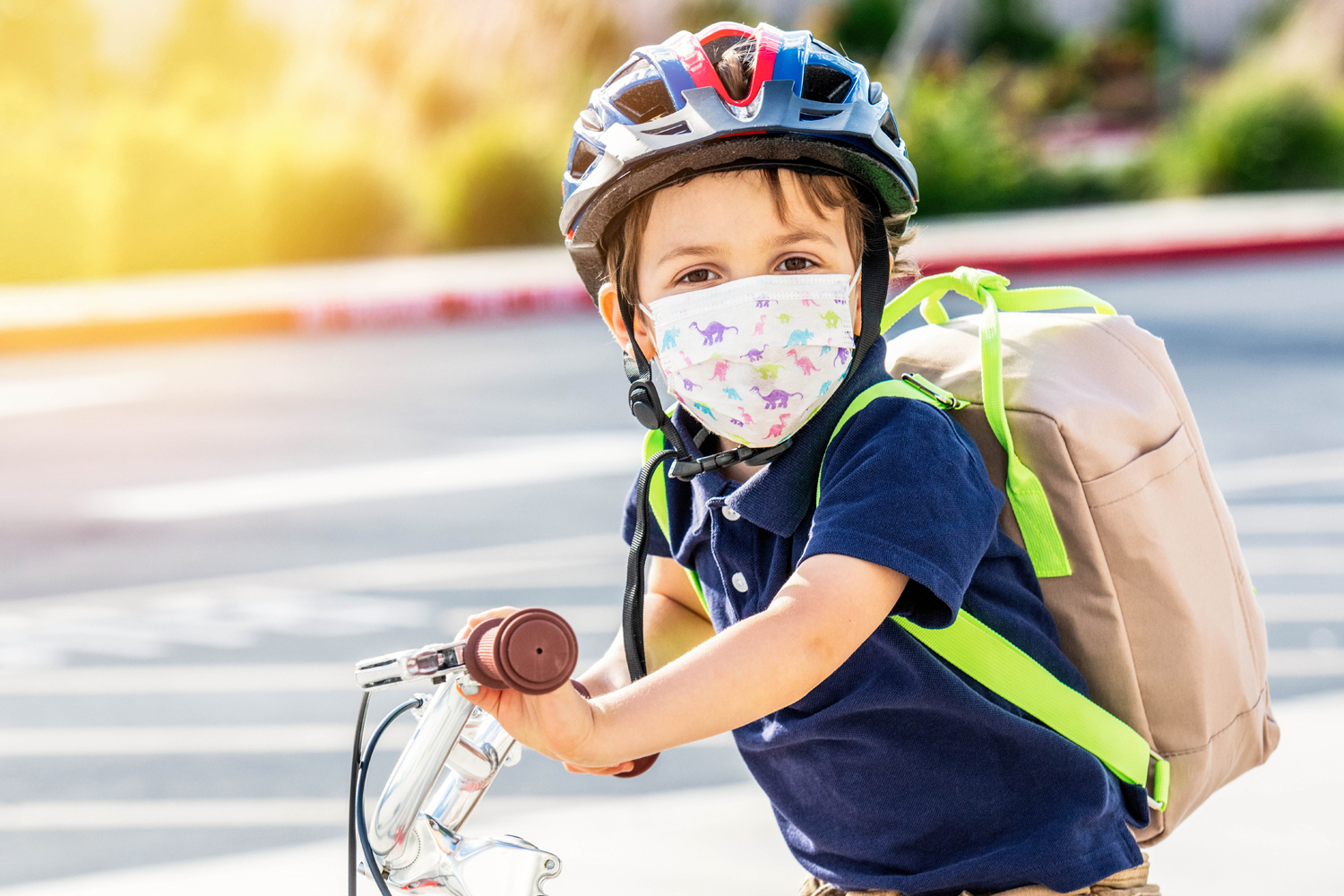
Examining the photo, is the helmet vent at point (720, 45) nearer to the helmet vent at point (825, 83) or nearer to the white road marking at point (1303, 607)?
the helmet vent at point (825, 83)

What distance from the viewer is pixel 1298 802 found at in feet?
13.5

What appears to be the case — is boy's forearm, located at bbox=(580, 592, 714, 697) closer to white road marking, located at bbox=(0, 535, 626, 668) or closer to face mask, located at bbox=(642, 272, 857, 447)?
face mask, located at bbox=(642, 272, 857, 447)

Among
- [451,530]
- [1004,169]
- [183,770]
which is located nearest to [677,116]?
[183,770]

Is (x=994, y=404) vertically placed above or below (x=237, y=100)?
below

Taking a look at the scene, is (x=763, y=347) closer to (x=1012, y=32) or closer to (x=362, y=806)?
(x=362, y=806)

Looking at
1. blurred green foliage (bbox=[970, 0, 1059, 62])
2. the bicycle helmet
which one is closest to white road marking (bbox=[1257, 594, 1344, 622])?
the bicycle helmet

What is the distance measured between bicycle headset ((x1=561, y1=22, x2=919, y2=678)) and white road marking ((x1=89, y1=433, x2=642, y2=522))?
6.47m

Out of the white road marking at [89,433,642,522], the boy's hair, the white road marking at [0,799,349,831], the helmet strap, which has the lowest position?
the white road marking at [0,799,349,831]

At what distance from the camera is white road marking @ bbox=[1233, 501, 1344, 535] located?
7.11 meters

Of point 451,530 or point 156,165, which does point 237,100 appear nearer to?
point 156,165

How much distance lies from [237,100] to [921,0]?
55.2 feet

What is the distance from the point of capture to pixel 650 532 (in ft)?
8.00

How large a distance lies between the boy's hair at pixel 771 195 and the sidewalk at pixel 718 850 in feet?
6.02

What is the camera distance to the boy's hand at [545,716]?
171 cm
